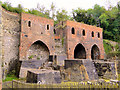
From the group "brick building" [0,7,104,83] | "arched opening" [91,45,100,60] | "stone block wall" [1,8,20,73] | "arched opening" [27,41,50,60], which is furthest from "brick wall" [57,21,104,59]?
"stone block wall" [1,8,20,73]

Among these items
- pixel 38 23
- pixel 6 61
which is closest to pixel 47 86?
pixel 6 61

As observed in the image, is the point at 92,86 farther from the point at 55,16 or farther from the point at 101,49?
the point at 55,16

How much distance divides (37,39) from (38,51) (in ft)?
5.03

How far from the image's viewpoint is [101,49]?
72.5 feet

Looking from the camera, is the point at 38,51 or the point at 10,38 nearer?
the point at 10,38

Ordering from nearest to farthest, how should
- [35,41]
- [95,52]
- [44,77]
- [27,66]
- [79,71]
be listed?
[44,77] < [79,71] < [27,66] < [35,41] < [95,52]

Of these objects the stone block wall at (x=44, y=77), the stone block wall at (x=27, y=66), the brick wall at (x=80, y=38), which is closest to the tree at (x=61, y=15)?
the brick wall at (x=80, y=38)

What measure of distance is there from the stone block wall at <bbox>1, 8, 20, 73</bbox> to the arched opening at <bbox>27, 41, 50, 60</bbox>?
1.66 meters

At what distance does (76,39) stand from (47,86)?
1404cm

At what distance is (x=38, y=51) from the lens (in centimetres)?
1539

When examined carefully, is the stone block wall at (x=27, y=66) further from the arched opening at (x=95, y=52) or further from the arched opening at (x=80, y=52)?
the arched opening at (x=95, y=52)

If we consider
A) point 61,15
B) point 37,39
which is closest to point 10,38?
point 37,39

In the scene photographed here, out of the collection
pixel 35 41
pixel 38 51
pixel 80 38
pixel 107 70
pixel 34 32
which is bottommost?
pixel 107 70

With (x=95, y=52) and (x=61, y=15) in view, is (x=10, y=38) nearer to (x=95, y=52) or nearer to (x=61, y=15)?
(x=95, y=52)
